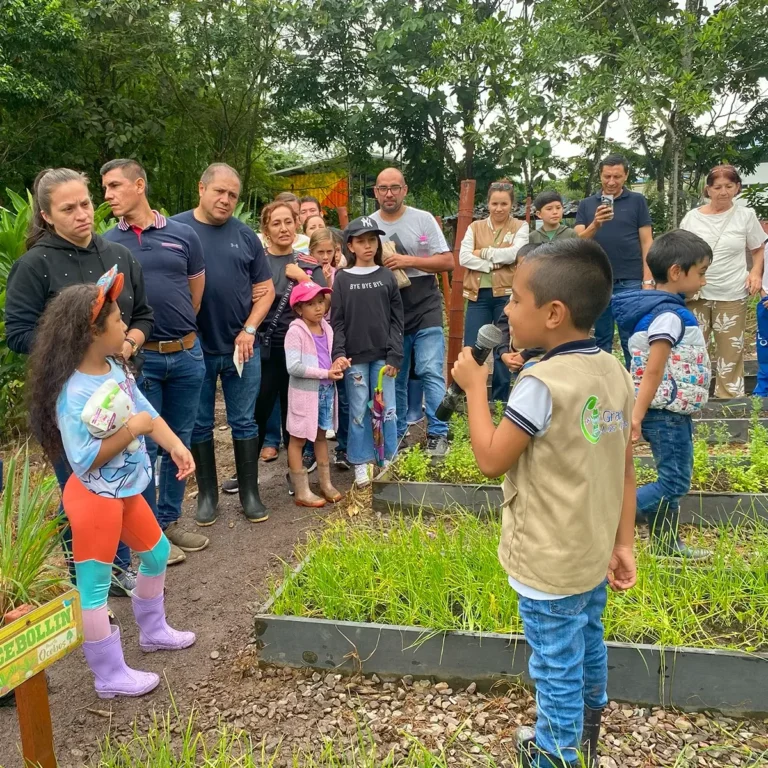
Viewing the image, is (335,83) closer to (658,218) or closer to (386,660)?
(658,218)

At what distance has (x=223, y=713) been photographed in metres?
2.63

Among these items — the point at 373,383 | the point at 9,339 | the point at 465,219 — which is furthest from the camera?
the point at 465,219

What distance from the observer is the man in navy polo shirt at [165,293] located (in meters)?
3.63

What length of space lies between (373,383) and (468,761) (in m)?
2.86

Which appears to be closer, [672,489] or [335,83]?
[672,489]

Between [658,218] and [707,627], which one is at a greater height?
[658,218]

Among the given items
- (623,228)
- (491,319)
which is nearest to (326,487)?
(491,319)

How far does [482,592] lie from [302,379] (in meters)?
2.28

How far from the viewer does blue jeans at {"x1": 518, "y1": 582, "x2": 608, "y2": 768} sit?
1854 millimetres

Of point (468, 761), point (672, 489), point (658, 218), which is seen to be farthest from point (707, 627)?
point (658, 218)

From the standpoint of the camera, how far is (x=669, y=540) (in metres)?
3.34

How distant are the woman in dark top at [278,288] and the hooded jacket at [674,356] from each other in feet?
7.83

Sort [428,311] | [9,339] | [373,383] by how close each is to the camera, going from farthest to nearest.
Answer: [428,311]
[373,383]
[9,339]

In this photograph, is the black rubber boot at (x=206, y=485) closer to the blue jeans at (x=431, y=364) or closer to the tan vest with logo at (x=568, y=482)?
the blue jeans at (x=431, y=364)
